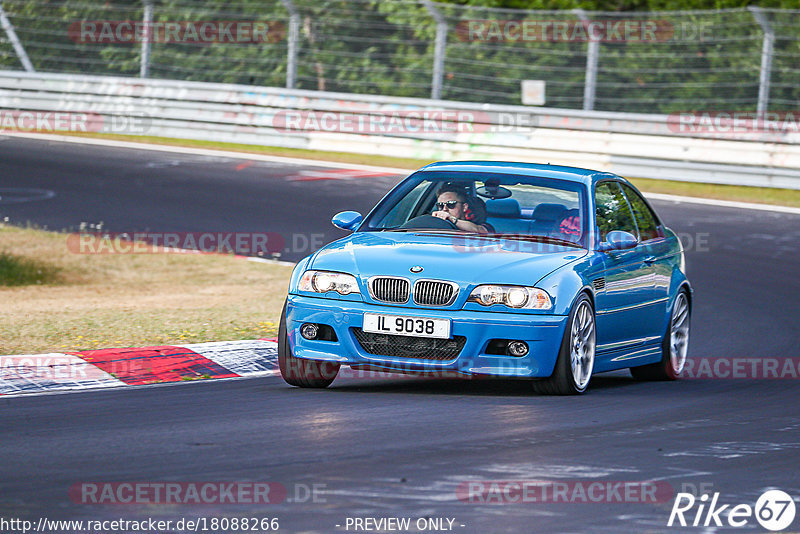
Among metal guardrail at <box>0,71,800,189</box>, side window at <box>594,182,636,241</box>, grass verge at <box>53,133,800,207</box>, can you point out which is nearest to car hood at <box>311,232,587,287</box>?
side window at <box>594,182,636,241</box>

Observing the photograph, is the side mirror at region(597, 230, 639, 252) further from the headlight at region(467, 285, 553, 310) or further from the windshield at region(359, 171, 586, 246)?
the headlight at region(467, 285, 553, 310)

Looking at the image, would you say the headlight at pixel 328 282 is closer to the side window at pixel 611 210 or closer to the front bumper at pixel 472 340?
the front bumper at pixel 472 340

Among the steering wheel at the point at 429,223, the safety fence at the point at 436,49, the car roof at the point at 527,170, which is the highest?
the safety fence at the point at 436,49

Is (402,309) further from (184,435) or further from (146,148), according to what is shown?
(146,148)

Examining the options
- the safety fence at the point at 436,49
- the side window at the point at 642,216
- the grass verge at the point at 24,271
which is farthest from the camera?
the safety fence at the point at 436,49

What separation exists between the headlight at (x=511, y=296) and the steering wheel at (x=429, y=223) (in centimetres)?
117

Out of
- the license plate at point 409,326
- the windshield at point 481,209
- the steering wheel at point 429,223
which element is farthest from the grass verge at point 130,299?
the license plate at point 409,326

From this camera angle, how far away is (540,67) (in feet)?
79.9

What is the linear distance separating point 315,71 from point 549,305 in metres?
18.5

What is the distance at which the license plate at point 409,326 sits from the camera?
26.6 feet

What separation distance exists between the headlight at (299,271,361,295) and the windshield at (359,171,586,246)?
1.02m

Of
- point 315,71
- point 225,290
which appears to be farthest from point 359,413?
point 315,71

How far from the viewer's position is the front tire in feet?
27.2

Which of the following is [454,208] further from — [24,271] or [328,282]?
[24,271]
